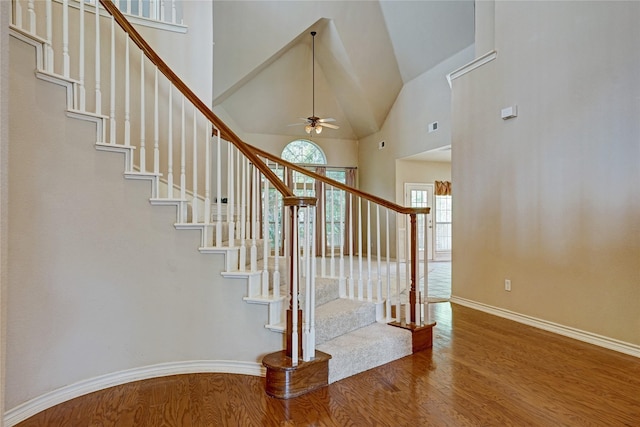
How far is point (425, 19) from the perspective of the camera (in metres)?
6.40

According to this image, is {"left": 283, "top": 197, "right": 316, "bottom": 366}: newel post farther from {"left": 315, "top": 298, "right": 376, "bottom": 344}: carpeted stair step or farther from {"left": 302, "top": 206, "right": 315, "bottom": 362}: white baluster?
{"left": 315, "top": 298, "right": 376, "bottom": 344}: carpeted stair step

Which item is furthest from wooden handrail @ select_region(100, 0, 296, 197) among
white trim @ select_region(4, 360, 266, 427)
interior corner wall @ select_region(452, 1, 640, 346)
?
interior corner wall @ select_region(452, 1, 640, 346)

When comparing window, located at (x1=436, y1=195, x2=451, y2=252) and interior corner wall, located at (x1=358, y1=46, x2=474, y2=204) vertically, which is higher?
interior corner wall, located at (x1=358, y1=46, x2=474, y2=204)

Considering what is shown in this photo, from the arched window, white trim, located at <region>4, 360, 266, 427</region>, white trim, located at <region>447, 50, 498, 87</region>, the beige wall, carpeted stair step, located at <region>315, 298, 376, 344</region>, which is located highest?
white trim, located at <region>447, 50, 498, 87</region>

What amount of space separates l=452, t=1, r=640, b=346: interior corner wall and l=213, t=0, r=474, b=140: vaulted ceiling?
8.43 ft

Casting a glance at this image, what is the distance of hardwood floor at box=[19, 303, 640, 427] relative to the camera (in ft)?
6.56

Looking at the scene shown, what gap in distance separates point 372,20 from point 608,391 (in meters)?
6.63

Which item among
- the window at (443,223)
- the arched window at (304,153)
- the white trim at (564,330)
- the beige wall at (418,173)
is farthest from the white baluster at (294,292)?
the window at (443,223)

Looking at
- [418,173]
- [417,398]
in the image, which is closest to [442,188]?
[418,173]

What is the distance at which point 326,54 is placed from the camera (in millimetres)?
7668

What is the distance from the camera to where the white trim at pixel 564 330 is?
300 centimetres

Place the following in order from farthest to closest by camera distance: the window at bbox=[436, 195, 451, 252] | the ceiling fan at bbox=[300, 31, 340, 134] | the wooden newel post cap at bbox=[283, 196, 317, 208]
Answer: the window at bbox=[436, 195, 451, 252]
the ceiling fan at bbox=[300, 31, 340, 134]
the wooden newel post cap at bbox=[283, 196, 317, 208]

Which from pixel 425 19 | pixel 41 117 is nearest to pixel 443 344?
Result: pixel 41 117

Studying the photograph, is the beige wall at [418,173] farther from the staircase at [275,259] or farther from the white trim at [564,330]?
the staircase at [275,259]
